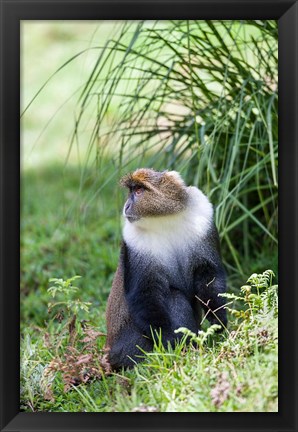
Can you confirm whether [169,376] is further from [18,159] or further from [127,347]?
[18,159]

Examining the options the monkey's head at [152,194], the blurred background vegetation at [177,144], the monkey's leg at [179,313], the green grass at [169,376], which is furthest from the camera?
the blurred background vegetation at [177,144]

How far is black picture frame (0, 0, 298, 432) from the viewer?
3180 millimetres

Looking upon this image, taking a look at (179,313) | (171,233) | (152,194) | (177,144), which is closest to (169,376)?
(179,313)

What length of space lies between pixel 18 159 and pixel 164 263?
0.98 m

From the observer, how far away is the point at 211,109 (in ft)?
15.9

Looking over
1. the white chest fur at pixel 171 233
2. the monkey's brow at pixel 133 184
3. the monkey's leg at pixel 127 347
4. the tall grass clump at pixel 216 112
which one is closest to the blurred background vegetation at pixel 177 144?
the tall grass clump at pixel 216 112

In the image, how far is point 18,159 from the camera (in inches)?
127

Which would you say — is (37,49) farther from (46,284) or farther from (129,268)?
(129,268)

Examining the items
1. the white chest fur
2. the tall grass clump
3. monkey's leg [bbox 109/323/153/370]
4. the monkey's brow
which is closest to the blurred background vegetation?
the tall grass clump

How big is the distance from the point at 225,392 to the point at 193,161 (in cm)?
225

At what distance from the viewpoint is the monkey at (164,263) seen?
12.5ft

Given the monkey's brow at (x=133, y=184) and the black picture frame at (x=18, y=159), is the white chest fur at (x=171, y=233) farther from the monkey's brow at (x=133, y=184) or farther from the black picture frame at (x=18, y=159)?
the black picture frame at (x=18, y=159)

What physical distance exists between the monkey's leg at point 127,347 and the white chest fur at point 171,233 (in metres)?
0.41

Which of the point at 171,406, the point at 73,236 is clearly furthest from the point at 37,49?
the point at 171,406
